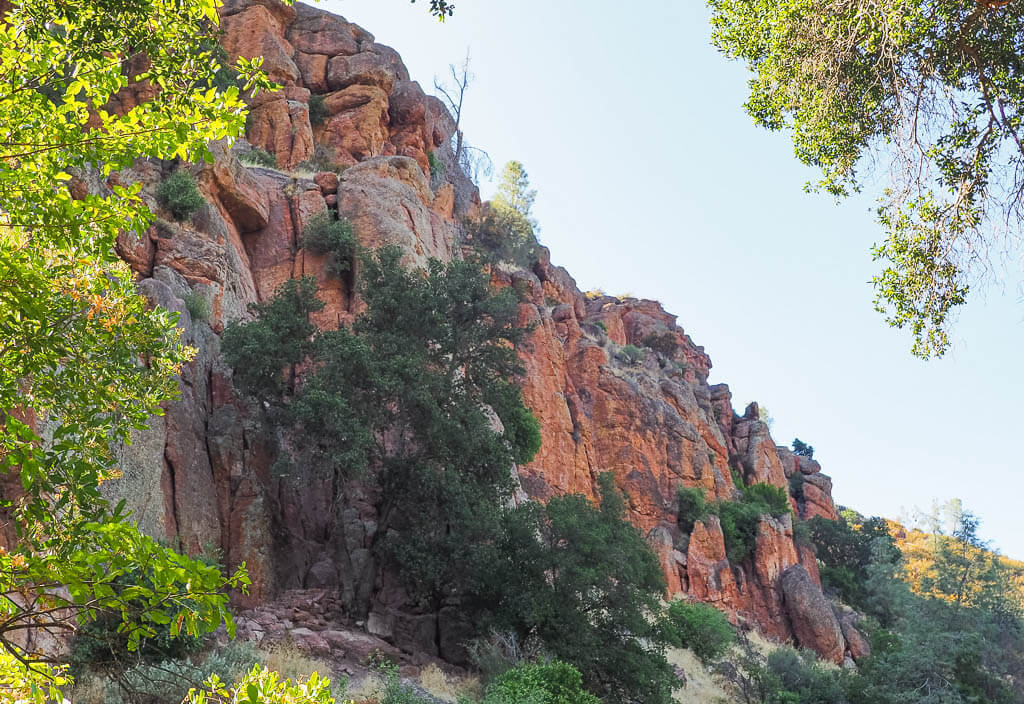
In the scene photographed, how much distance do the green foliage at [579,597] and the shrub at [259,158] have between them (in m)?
18.3

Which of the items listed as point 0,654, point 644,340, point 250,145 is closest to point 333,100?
point 250,145

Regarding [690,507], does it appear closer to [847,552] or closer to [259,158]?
[847,552]

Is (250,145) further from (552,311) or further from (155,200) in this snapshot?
(552,311)

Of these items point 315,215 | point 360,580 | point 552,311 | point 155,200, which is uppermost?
point 552,311

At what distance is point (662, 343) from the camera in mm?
53969

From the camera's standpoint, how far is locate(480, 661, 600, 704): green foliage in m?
12.6

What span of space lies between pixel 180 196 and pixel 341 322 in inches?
222

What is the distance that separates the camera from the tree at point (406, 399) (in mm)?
17141

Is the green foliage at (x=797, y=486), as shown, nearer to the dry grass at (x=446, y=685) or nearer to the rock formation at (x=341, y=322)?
the rock formation at (x=341, y=322)

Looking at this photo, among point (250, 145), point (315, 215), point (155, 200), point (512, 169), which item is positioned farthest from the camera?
point (512, 169)

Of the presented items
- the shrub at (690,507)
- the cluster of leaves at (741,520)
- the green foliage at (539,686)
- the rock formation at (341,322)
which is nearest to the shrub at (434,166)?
the rock formation at (341,322)

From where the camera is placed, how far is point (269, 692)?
3.86 metres

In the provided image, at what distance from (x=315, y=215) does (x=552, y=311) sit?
18.5 metres

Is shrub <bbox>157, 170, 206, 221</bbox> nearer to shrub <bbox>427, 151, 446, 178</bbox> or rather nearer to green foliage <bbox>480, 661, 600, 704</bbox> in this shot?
green foliage <bbox>480, 661, 600, 704</bbox>
